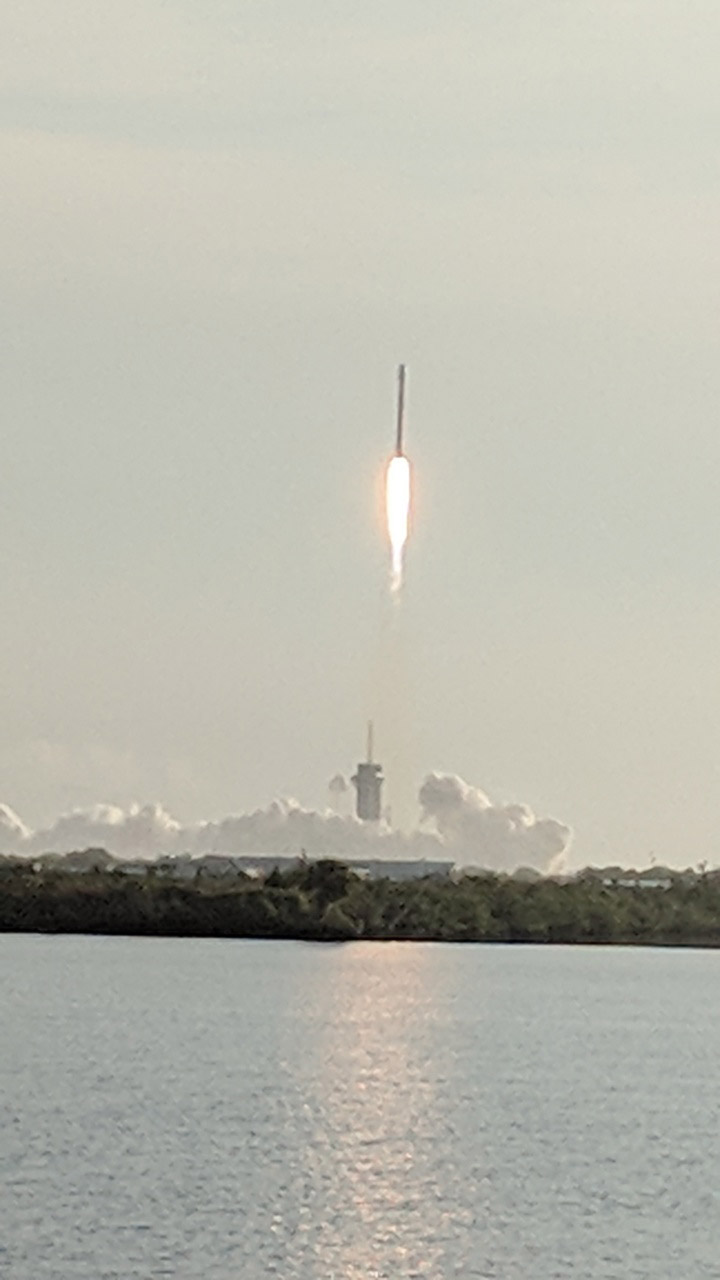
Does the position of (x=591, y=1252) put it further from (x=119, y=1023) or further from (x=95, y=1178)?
(x=119, y=1023)

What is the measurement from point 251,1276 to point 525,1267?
308 inches

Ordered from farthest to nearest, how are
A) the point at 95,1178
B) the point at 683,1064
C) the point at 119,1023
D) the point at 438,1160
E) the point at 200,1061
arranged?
the point at 119,1023, the point at 683,1064, the point at 200,1061, the point at 438,1160, the point at 95,1178

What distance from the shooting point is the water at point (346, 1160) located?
93.4 meters

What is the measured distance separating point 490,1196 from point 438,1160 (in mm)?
10282

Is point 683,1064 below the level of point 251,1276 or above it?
above

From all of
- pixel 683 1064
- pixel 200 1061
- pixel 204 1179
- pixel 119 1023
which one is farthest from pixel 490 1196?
pixel 119 1023

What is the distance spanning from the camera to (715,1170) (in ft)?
388

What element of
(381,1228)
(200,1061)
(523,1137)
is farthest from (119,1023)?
(381,1228)

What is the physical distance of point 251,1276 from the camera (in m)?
88.4

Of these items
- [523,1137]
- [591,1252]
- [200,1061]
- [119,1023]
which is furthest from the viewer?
[119,1023]

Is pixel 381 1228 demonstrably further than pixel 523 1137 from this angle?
No

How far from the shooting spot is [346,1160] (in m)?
117

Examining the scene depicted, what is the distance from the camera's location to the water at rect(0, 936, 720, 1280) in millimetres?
93438

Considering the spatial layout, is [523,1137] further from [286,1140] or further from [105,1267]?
[105,1267]
